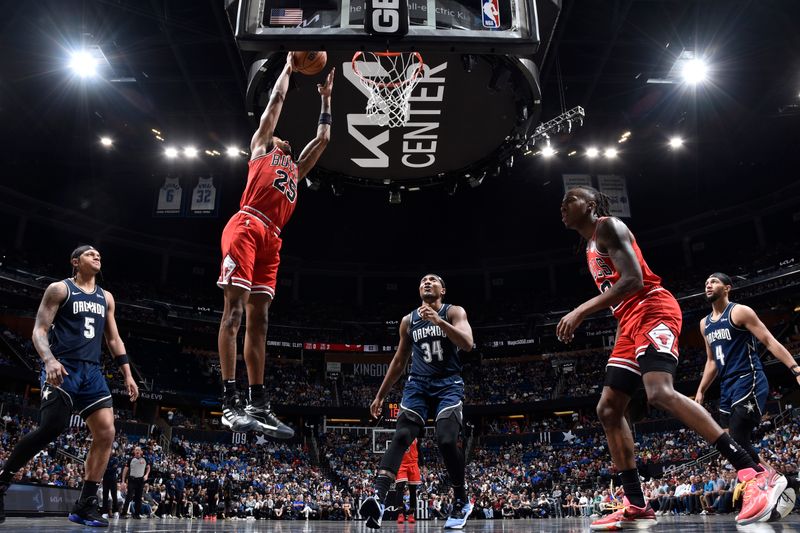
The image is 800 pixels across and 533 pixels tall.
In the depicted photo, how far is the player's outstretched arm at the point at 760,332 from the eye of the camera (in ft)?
17.2

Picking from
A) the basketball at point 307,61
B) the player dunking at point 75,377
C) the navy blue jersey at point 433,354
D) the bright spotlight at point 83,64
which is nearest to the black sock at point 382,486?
the navy blue jersey at point 433,354

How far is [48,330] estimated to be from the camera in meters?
4.80

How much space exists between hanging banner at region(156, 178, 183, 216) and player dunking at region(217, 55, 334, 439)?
1998cm

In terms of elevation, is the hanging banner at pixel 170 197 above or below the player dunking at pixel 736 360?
above

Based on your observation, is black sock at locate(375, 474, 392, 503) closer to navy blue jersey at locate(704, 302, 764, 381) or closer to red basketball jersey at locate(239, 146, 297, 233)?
red basketball jersey at locate(239, 146, 297, 233)

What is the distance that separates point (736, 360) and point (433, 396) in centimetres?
307

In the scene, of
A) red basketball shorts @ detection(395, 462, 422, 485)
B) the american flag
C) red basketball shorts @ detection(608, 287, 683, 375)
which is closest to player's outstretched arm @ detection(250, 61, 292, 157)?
the american flag

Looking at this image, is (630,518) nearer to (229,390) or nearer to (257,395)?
(257,395)

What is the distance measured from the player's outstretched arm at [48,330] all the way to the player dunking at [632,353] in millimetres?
3692

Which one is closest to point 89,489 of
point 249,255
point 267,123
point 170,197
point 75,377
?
point 75,377

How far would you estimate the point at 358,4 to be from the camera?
467cm

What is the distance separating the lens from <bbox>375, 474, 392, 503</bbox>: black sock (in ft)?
14.3

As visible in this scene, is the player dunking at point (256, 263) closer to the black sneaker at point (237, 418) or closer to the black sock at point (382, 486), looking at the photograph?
the black sneaker at point (237, 418)

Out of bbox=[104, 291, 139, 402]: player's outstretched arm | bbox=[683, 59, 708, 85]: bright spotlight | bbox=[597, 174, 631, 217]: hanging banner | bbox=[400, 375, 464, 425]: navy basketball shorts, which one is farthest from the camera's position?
bbox=[597, 174, 631, 217]: hanging banner
